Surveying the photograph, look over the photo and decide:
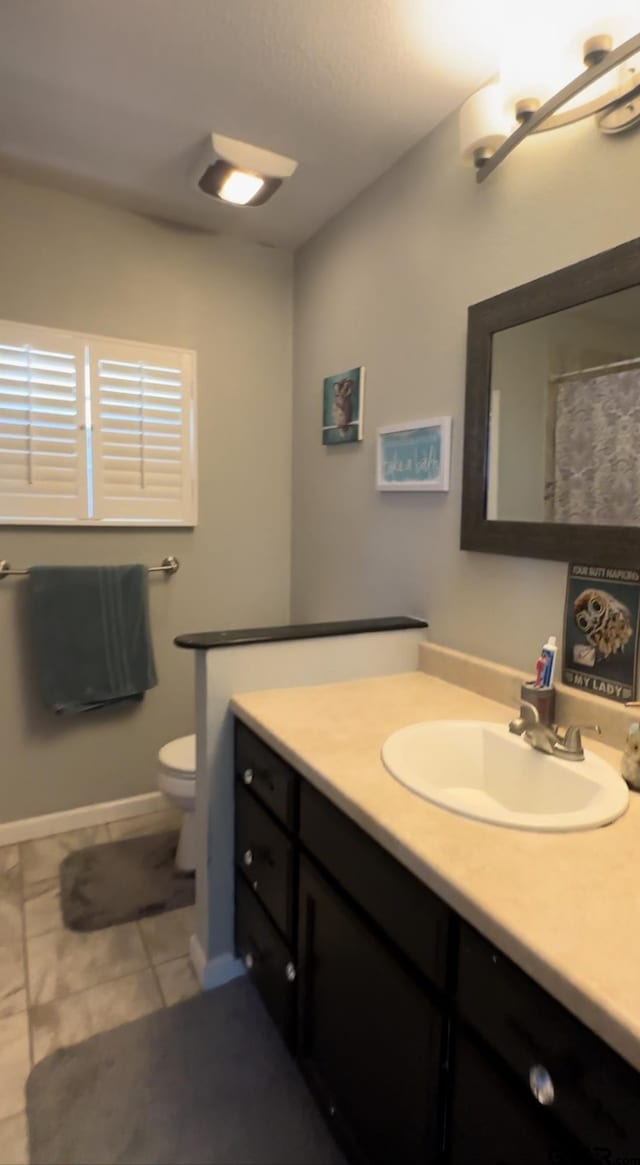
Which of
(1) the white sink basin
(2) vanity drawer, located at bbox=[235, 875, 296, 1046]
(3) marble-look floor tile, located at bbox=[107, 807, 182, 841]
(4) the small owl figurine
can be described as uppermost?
(4) the small owl figurine

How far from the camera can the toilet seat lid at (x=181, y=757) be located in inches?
74.8

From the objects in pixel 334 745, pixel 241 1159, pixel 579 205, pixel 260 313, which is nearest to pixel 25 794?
pixel 241 1159

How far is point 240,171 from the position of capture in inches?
70.9

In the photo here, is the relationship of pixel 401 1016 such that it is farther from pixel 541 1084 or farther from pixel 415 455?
pixel 415 455

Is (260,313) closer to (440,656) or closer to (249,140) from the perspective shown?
(249,140)

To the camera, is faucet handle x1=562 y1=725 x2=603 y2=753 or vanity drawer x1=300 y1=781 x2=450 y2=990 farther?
faucet handle x1=562 y1=725 x2=603 y2=753

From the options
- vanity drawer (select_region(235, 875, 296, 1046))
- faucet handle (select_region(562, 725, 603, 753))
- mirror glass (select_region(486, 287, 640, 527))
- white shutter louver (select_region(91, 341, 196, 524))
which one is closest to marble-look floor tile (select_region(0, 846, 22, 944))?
vanity drawer (select_region(235, 875, 296, 1046))

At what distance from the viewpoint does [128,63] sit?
1.47 meters

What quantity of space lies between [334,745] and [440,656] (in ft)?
1.96

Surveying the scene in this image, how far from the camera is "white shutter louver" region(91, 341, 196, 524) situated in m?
2.22

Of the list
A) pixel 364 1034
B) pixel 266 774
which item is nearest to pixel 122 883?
pixel 266 774

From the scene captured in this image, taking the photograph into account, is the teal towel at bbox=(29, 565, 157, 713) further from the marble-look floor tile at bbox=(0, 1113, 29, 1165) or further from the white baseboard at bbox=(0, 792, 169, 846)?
the marble-look floor tile at bbox=(0, 1113, 29, 1165)

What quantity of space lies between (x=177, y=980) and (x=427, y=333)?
6.41ft

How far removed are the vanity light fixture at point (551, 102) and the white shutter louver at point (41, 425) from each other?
1465 mm
